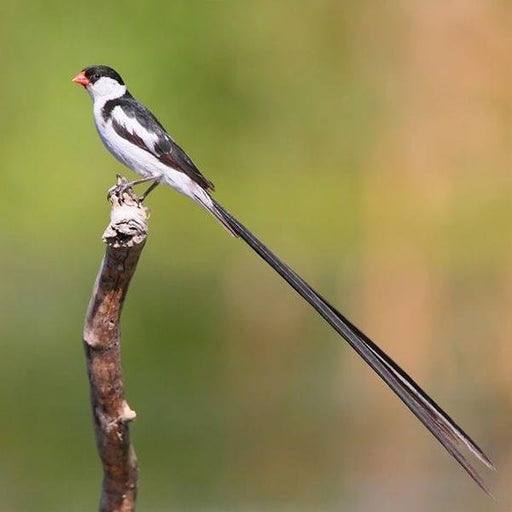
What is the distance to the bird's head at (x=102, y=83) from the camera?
3.47m

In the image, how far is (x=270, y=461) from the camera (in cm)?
464

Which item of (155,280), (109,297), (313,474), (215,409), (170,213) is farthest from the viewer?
(170,213)

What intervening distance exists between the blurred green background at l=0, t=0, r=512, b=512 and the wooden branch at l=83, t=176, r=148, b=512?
1.15m

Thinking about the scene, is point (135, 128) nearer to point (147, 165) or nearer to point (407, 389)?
point (147, 165)

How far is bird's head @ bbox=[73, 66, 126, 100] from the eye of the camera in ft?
11.4

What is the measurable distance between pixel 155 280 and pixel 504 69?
7.24 feet

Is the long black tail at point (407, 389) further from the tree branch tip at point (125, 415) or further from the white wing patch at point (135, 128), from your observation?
the white wing patch at point (135, 128)

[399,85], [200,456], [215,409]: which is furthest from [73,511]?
[399,85]

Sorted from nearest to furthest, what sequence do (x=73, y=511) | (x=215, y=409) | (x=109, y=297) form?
(x=109, y=297) < (x=73, y=511) < (x=215, y=409)

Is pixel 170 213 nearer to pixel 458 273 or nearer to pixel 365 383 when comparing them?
pixel 458 273

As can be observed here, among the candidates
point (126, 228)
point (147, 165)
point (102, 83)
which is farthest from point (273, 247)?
point (126, 228)

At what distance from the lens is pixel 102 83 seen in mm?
3514

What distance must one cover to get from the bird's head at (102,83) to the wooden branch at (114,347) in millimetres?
440

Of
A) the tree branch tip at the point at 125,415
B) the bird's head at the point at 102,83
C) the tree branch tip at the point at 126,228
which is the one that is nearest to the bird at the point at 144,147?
the bird's head at the point at 102,83
